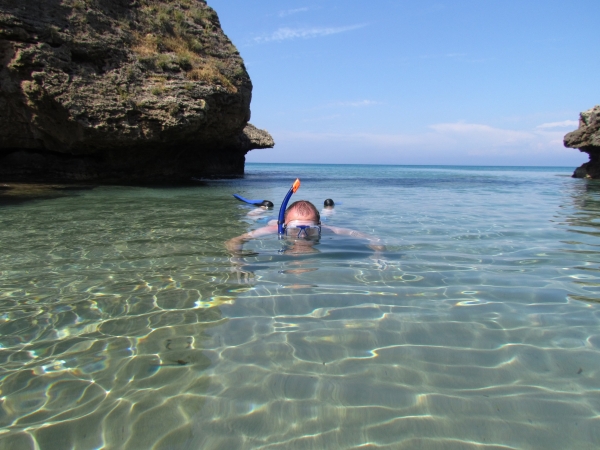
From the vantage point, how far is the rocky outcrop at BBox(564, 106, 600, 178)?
71.8ft

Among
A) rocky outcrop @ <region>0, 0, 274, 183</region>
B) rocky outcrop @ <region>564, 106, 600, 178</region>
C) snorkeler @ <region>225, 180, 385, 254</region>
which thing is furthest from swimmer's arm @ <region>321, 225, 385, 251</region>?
rocky outcrop @ <region>564, 106, 600, 178</region>

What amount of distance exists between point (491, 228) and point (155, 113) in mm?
10521

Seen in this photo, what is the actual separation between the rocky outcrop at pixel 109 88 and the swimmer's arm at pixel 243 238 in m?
8.51

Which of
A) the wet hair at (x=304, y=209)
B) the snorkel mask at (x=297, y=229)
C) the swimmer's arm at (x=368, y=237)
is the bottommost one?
the swimmer's arm at (x=368, y=237)

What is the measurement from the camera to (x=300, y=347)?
2.41 meters

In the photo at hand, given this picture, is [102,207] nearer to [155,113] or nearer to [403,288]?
[155,113]

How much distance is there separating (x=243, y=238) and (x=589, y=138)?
23.6 meters

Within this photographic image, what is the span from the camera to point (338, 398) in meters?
1.95

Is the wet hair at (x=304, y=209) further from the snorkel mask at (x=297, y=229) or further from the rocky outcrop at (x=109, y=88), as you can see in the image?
the rocky outcrop at (x=109, y=88)

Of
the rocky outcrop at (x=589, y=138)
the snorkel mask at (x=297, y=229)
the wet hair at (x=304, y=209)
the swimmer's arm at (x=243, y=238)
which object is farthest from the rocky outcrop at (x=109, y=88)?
the rocky outcrop at (x=589, y=138)

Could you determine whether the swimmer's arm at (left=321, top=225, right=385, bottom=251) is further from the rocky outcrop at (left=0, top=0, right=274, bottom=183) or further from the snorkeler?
the rocky outcrop at (left=0, top=0, right=274, bottom=183)

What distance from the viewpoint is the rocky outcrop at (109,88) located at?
1213cm

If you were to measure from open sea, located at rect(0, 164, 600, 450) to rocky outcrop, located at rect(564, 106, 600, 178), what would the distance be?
21.5 m

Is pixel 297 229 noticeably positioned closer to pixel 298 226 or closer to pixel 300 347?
pixel 298 226
